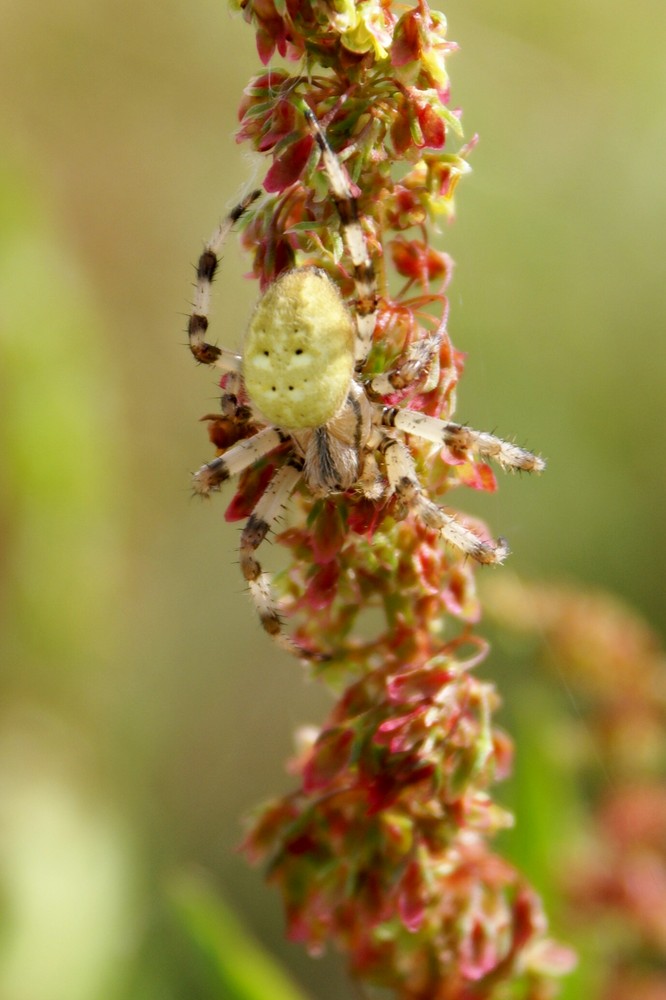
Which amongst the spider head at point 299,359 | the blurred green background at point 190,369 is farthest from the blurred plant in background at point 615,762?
the blurred green background at point 190,369

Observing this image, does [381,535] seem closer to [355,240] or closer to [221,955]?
[355,240]

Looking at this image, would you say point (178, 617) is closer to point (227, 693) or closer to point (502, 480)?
point (227, 693)

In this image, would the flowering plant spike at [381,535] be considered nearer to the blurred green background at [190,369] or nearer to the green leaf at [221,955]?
the green leaf at [221,955]

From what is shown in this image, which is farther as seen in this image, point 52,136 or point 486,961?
point 52,136

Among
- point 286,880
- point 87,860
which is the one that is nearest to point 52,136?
point 87,860

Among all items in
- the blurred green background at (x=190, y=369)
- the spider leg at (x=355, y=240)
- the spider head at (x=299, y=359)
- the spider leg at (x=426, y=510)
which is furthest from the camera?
the blurred green background at (x=190, y=369)

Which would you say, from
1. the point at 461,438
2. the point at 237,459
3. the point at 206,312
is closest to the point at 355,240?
the point at 461,438

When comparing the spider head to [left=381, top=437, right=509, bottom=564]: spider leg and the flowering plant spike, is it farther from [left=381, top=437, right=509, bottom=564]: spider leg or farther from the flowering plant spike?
[left=381, top=437, right=509, bottom=564]: spider leg

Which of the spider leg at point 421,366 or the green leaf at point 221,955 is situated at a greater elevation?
the spider leg at point 421,366
